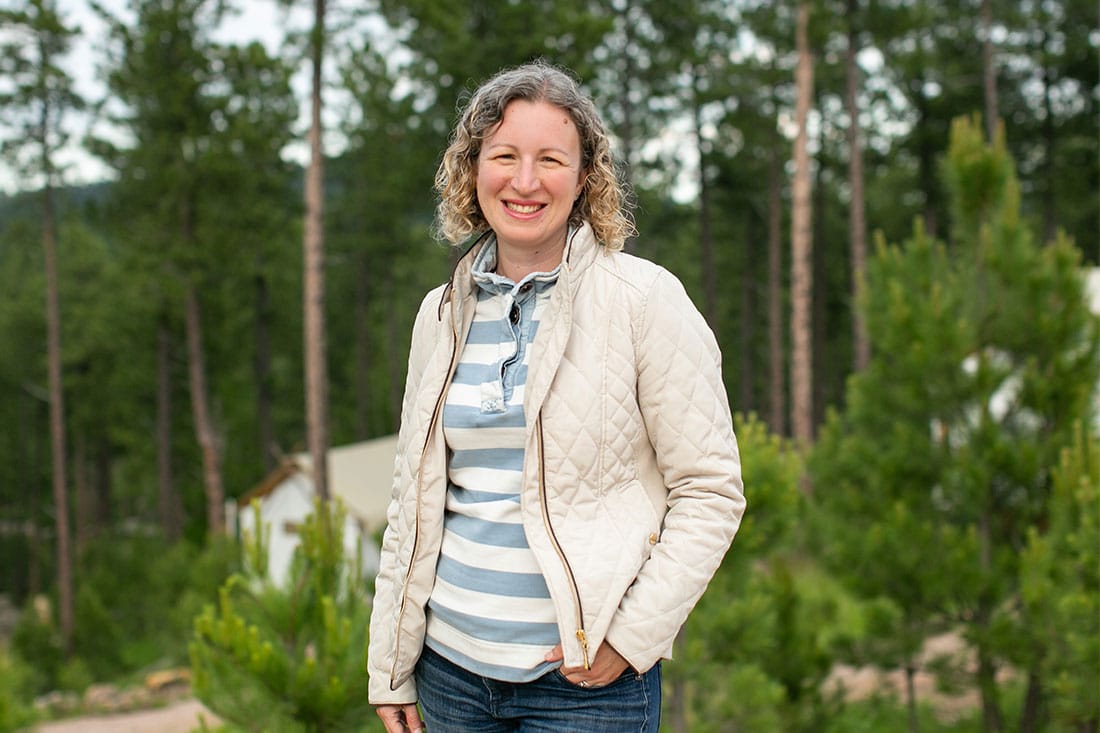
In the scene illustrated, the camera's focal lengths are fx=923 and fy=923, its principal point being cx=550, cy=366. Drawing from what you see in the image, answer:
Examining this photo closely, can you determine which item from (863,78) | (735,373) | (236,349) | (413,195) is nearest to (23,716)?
(413,195)

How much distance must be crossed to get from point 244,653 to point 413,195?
585 inches

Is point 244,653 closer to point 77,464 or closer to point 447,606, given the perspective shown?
point 447,606

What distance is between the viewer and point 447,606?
5.49 ft

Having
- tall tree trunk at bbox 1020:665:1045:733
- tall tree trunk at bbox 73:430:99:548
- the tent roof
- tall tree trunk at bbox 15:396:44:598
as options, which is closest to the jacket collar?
tall tree trunk at bbox 1020:665:1045:733

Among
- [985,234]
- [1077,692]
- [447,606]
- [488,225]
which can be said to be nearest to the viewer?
[447,606]

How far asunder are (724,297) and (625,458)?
2591 cm

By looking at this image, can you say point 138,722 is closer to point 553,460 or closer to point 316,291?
point 316,291

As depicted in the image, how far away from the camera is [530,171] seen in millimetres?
1624

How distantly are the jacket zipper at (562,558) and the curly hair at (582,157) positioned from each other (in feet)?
1.42

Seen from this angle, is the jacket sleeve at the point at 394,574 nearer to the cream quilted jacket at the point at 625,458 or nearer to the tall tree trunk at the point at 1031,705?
the cream quilted jacket at the point at 625,458

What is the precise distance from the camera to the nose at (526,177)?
1.62 meters

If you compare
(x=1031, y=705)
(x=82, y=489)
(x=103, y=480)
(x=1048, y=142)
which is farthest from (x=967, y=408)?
(x=82, y=489)

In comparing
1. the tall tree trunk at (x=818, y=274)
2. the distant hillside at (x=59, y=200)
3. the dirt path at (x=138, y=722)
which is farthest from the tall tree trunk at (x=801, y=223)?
the distant hillside at (x=59, y=200)

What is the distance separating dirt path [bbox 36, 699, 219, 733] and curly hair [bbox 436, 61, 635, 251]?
1014 cm
